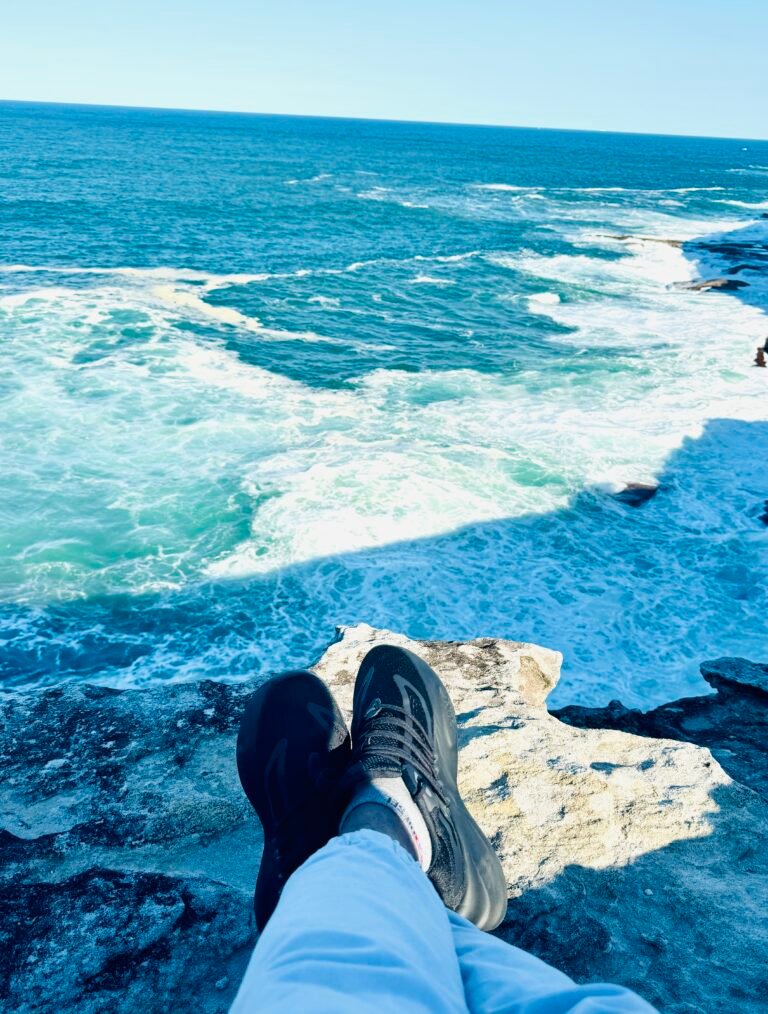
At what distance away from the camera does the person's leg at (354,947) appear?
137 cm

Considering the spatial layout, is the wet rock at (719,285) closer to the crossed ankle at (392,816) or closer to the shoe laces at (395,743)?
the shoe laces at (395,743)

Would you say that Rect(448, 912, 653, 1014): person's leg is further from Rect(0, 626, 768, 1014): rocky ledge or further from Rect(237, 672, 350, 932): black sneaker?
Rect(0, 626, 768, 1014): rocky ledge

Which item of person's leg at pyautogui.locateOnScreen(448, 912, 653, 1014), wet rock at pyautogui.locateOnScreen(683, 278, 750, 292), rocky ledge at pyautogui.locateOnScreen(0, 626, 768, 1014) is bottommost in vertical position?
rocky ledge at pyautogui.locateOnScreen(0, 626, 768, 1014)

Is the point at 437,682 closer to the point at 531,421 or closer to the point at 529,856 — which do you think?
the point at 529,856

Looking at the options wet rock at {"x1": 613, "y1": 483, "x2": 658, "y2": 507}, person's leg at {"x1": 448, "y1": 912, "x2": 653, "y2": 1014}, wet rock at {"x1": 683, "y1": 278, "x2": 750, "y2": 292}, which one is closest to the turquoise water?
wet rock at {"x1": 613, "y1": 483, "x2": 658, "y2": 507}

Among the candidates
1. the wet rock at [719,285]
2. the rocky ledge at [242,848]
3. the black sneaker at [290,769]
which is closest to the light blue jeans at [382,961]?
the black sneaker at [290,769]

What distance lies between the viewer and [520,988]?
153cm

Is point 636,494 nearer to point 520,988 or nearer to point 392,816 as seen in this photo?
point 392,816

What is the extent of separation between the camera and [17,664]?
705 cm

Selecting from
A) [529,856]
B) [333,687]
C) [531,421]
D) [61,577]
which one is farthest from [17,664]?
[531,421]

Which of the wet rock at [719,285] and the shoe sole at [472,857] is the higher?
the wet rock at [719,285]

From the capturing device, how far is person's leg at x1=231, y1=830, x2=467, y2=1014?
4.48ft

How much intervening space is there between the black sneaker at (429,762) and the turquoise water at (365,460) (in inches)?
166

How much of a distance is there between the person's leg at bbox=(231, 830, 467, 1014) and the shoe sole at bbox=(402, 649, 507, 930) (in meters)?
0.56
